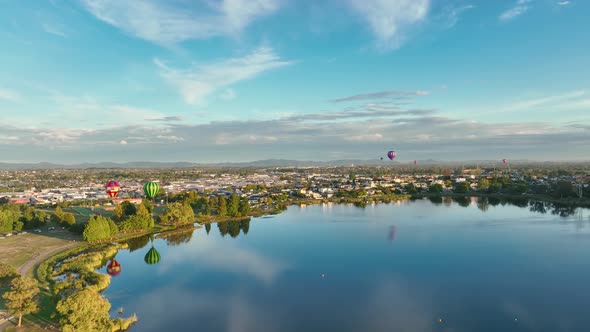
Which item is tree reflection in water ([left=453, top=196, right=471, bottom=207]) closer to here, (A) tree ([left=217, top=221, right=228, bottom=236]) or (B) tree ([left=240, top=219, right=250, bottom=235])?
(B) tree ([left=240, top=219, right=250, bottom=235])

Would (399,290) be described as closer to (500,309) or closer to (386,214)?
(500,309)

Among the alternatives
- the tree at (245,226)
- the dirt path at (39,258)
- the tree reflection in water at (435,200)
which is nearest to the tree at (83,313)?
the dirt path at (39,258)

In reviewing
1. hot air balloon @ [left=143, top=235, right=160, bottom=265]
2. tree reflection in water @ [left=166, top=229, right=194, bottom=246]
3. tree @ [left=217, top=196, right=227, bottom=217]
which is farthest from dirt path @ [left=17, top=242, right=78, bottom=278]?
tree @ [left=217, top=196, right=227, bottom=217]

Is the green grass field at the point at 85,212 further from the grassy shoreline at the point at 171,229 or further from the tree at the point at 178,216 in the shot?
the grassy shoreline at the point at 171,229

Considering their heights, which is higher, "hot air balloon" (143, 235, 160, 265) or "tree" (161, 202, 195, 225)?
"tree" (161, 202, 195, 225)

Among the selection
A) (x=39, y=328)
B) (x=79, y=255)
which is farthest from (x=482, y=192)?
(x=39, y=328)

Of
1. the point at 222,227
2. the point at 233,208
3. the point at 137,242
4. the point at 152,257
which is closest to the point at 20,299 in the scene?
the point at 152,257

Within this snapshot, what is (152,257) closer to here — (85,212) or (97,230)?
(97,230)
